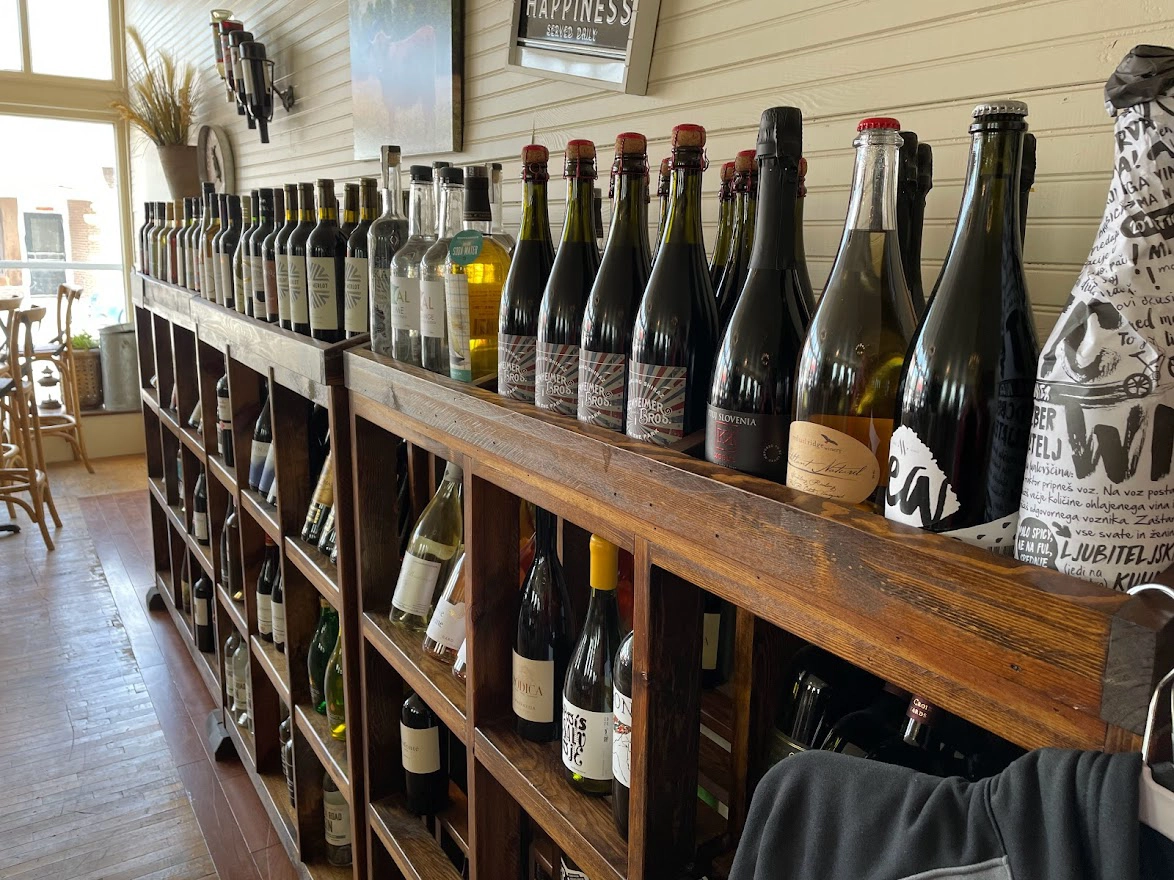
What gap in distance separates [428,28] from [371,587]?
1.29 meters

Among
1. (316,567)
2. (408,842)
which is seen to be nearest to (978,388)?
(408,842)

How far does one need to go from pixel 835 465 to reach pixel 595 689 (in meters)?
0.58

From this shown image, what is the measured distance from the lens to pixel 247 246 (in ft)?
7.22

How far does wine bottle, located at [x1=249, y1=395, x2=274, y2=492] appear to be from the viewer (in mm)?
2268

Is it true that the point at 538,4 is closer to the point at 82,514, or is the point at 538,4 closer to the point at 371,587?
the point at 371,587

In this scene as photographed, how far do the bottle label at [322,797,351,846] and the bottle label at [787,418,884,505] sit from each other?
1.85m

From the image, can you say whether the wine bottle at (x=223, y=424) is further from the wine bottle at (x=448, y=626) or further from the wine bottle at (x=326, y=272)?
the wine bottle at (x=448, y=626)

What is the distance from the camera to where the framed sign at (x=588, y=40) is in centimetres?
132

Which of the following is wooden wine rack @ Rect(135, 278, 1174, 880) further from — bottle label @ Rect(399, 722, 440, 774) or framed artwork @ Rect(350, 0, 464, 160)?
framed artwork @ Rect(350, 0, 464, 160)

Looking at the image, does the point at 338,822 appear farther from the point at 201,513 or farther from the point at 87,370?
the point at 87,370

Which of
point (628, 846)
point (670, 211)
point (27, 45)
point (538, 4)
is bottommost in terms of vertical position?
point (628, 846)

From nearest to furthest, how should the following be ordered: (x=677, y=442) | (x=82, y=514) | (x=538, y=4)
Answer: (x=677, y=442) < (x=538, y=4) < (x=82, y=514)

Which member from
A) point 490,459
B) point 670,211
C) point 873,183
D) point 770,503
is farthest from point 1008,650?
point 490,459

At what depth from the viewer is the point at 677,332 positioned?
853mm
